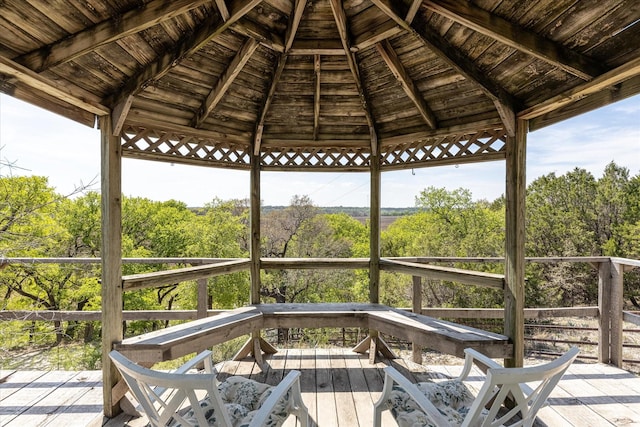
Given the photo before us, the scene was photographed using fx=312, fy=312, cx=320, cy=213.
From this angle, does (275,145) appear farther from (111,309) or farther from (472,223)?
(472,223)

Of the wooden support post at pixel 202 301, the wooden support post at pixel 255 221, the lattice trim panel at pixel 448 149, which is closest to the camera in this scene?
the lattice trim panel at pixel 448 149

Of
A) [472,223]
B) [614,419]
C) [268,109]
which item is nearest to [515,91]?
[268,109]

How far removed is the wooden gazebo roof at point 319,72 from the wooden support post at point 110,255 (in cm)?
23

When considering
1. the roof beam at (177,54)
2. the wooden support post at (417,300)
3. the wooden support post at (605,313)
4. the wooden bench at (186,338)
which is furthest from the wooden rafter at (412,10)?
the wooden support post at (605,313)

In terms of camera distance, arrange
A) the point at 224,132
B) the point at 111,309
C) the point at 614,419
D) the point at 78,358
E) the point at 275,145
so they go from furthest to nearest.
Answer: the point at 78,358
the point at 275,145
the point at 224,132
the point at 111,309
the point at 614,419

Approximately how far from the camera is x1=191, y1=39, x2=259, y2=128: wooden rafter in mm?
2574

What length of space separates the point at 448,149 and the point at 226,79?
2303 mm

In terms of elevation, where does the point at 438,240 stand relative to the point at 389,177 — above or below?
below

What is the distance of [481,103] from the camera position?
9.75ft

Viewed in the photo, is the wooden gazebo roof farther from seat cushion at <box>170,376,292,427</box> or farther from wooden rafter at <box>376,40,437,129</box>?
seat cushion at <box>170,376,292,427</box>

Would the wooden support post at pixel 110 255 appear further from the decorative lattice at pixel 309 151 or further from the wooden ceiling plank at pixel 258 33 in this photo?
the wooden ceiling plank at pixel 258 33

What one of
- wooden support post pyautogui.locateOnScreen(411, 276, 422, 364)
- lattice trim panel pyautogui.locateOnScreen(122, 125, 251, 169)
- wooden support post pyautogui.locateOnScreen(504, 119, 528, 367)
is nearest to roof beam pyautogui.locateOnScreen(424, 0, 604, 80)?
wooden support post pyautogui.locateOnScreen(504, 119, 528, 367)

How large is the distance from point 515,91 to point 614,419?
8.99ft

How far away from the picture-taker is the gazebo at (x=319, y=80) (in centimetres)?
195
